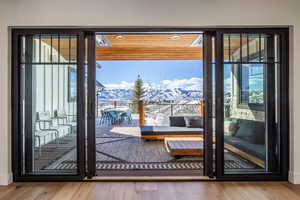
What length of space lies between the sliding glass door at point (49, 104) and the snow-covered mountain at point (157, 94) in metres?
5.47

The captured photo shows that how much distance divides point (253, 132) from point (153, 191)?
61.0 inches

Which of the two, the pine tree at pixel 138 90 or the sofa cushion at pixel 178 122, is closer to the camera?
the sofa cushion at pixel 178 122

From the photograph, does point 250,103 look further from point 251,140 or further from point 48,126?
point 48,126

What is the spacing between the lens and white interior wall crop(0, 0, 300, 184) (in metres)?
2.83

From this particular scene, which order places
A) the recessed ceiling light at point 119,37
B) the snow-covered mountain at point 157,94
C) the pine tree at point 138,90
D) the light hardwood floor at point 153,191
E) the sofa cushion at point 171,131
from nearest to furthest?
the light hardwood floor at point 153,191
the recessed ceiling light at point 119,37
the sofa cushion at point 171,131
the snow-covered mountain at point 157,94
the pine tree at point 138,90

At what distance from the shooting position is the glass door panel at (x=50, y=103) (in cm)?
295

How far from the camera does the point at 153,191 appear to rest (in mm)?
2641

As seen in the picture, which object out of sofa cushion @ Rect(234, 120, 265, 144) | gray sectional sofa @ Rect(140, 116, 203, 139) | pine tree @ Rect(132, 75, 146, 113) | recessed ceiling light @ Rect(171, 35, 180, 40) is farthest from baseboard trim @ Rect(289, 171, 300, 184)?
pine tree @ Rect(132, 75, 146, 113)

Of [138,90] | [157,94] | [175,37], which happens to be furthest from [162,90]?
[175,37]

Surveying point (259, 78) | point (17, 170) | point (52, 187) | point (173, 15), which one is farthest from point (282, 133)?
point (17, 170)

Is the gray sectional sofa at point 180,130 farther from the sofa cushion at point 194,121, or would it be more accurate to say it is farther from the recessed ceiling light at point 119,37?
the recessed ceiling light at point 119,37

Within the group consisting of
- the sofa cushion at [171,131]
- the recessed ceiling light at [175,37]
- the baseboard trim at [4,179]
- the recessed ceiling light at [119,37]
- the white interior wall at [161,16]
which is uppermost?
the recessed ceiling light at [175,37]

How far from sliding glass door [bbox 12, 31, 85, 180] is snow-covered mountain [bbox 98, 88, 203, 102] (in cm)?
547

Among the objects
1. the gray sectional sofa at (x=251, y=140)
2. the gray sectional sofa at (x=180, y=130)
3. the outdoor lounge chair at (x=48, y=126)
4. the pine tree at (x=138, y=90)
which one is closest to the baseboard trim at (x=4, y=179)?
the outdoor lounge chair at (x=48, y=126)
